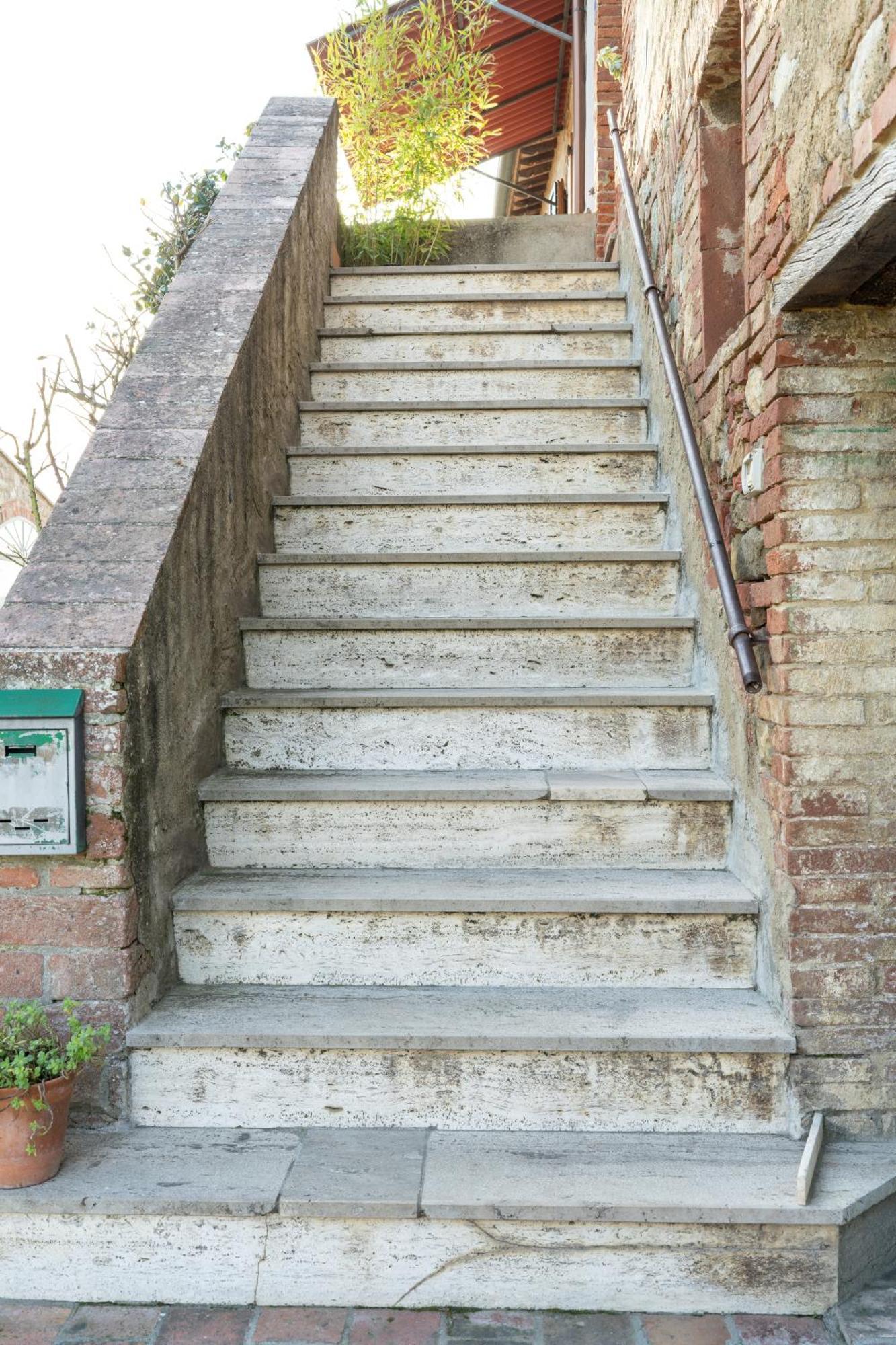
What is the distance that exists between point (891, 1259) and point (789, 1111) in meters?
0.31

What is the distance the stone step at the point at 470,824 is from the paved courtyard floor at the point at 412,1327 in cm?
97

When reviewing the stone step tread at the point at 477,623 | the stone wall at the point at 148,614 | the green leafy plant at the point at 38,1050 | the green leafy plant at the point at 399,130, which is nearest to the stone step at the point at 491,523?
the stone wall at the point at 148,614

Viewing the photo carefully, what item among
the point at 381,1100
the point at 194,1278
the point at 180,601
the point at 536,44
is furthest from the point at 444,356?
the point at 536,44

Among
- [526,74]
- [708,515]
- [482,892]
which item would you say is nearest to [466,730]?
[482,892]

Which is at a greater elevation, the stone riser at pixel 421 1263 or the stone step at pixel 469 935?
the stone step at pixel 469 935

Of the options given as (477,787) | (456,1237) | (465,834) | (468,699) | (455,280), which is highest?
(455,280)

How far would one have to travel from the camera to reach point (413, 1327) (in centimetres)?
182

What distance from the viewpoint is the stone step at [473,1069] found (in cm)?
208

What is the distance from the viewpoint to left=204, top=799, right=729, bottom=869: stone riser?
99.3 inches

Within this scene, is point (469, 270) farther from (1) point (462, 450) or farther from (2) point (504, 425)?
(1) point (462, 450)

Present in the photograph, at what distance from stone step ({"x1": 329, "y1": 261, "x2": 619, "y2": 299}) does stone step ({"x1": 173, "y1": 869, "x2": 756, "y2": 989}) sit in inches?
121

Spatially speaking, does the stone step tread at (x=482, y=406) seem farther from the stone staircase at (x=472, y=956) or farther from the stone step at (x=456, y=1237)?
the stone step at (x=456, y=1237)

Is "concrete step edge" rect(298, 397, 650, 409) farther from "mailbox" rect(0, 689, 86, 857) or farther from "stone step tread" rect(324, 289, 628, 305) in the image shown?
"mailbox" rect(0, 689, 86, 857)

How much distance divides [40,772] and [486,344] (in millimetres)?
2771
